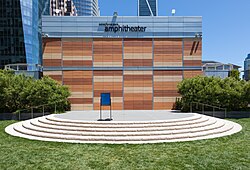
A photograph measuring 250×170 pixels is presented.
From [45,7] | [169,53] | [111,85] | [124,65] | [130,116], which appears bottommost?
[130,116]

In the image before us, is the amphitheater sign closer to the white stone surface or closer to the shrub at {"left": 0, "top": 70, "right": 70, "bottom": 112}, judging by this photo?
the shrub at {"left": 0, "top": 70, "right": 70, "bottom": 112}

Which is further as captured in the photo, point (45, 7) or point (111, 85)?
point (45, 7)

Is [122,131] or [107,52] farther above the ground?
[107,52]

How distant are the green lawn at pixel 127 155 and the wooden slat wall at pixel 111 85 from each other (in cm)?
1125

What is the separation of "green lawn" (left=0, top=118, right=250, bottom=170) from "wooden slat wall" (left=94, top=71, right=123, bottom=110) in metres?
11.2

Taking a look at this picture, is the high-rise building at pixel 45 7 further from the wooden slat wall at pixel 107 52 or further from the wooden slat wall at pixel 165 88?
the wooden slat wall at pixel 165 88

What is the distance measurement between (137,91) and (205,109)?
253 inches

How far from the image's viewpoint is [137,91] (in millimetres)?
21516

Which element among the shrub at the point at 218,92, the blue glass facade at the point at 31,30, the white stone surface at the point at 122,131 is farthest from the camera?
the blue glass facade at the point at 31,30

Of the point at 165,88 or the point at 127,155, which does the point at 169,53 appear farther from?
the point at 127,155

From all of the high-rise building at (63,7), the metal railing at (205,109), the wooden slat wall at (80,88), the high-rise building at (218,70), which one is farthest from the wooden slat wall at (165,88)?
the high-rise building at (63,7)

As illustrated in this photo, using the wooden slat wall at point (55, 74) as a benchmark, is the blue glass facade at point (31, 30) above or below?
above

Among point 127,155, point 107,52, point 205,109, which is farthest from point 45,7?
point 127,155

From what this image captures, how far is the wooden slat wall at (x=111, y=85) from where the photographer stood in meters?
21.3
